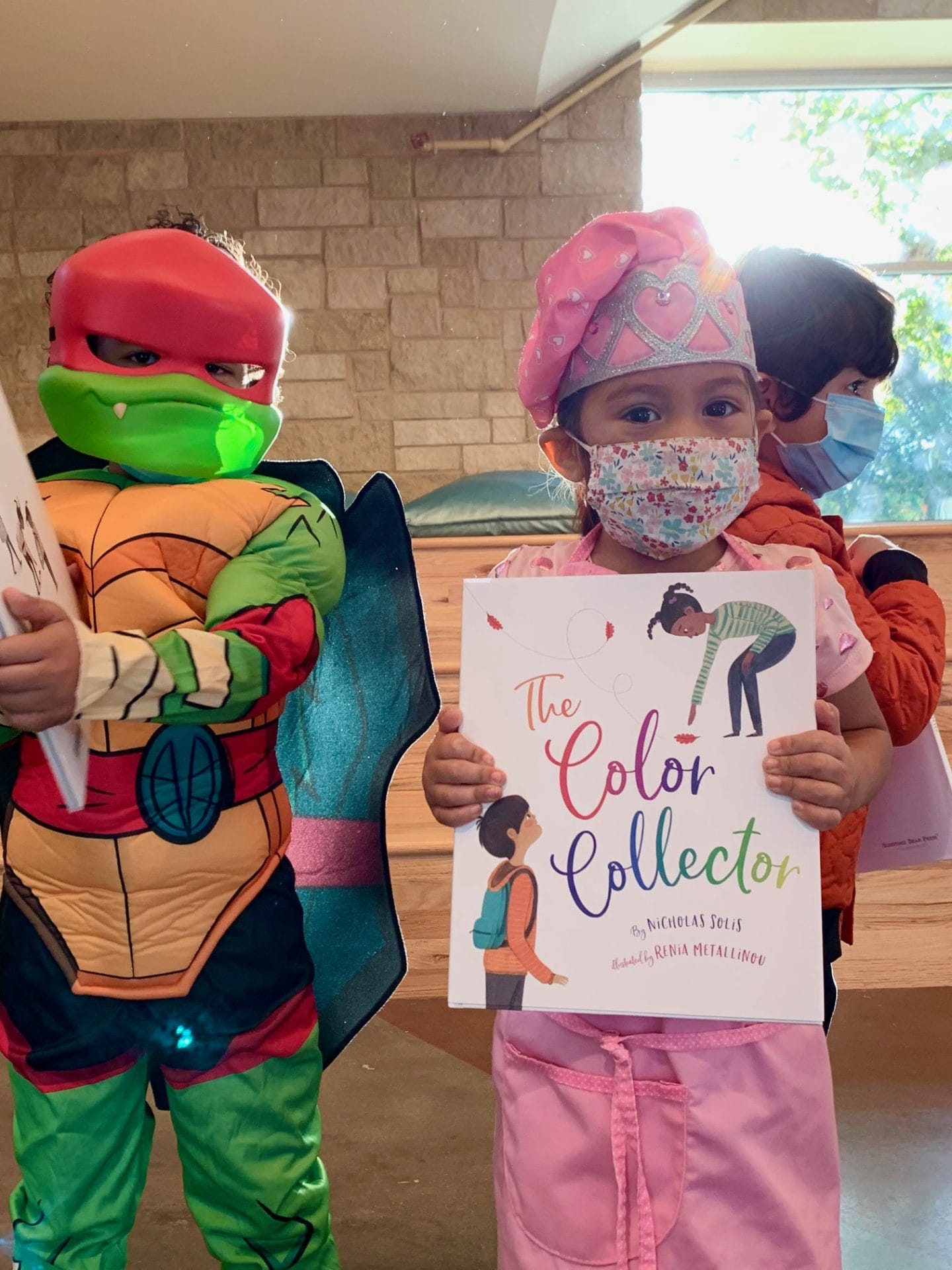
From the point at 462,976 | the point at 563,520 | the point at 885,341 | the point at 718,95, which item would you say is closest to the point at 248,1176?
the point at 462,976

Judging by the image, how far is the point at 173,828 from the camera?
3.43 feet

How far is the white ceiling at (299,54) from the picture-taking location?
3.27m

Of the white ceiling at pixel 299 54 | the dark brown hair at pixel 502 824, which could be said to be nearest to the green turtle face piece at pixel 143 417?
the dark brown hair at pixel 502 824

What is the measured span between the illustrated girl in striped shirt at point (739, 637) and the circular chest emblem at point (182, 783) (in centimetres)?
44

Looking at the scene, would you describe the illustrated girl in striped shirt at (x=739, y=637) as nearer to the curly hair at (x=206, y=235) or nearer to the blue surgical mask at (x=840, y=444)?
the blue surgical mask at (x=840, y=444)

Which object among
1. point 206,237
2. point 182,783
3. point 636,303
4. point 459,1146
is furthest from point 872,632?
point 459,1146

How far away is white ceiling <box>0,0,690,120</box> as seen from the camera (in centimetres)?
327

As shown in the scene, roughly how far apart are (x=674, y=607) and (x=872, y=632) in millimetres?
280

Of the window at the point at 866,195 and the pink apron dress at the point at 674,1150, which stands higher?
the window at the point at 866,195

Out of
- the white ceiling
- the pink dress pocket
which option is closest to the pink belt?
the pink dress pocket

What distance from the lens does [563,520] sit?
2.91 metres

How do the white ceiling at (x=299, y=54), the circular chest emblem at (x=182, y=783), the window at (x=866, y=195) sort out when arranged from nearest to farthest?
the circular chest emblem at (x=182, y=783) < the white ceiling at (x=299, y=54) < the window at (x=866, y=195)

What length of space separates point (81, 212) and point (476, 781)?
3591 millimetres

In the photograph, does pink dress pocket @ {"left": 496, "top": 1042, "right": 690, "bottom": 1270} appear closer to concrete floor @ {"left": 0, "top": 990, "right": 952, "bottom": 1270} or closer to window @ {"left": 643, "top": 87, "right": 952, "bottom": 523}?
concrete floor @ {"left": 0, "top": 990, "right": 952, "bottom": 1270}
